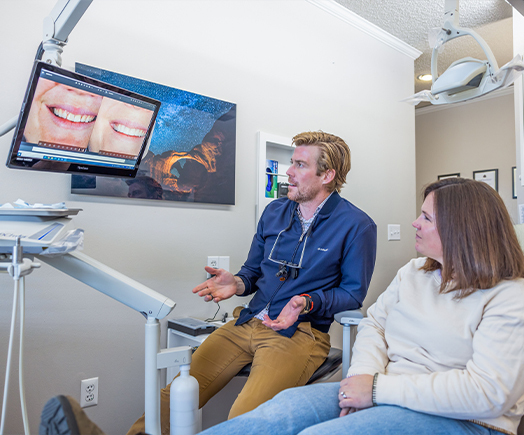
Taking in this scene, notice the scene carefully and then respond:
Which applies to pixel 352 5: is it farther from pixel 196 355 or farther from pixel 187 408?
pixel 187 408

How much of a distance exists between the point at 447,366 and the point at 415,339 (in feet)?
0.31

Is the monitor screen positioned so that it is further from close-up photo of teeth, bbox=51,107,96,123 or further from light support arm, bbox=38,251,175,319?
light support arm, bbox=38,251,175,319

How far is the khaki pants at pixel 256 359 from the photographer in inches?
47.5

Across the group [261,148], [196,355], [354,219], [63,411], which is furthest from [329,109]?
[63,411]

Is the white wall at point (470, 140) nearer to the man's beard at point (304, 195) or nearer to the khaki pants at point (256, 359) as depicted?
the man's beard at point (304, 195)

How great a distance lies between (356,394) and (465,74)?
3.11 ft

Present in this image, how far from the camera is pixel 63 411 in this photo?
0.63 m

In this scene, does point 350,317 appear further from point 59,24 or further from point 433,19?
point 433,19

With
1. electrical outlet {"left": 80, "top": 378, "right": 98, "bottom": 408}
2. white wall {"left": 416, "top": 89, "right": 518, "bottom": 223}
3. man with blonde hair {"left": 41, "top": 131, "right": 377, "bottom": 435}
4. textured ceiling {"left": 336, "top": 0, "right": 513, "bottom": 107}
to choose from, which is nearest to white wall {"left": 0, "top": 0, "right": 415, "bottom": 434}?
electrical outlet {"left": 80, "top": 378, "right": 98, "bottom": 408}

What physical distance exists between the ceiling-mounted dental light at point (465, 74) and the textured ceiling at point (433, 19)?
1.36 metres

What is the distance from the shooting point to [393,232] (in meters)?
2.80

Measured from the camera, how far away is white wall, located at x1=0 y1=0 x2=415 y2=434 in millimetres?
1453

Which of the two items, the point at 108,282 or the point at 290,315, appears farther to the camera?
the point at 290,315

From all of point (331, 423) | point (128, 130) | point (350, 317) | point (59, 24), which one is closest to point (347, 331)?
point (350, 317)
